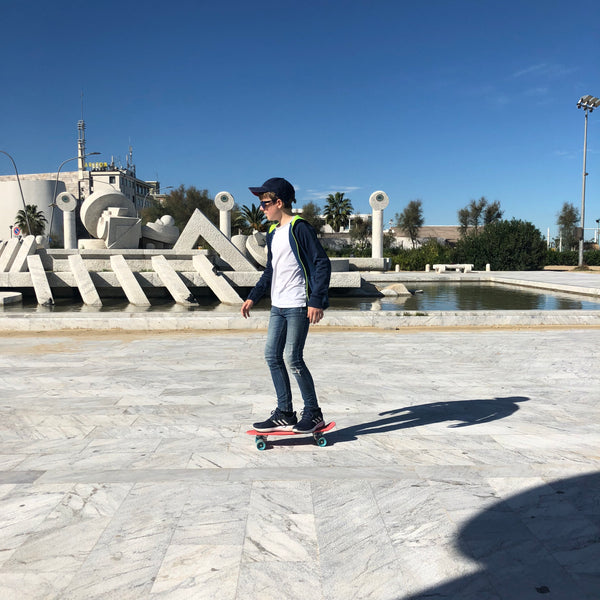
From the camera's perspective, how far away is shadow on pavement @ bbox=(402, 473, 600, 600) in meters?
1.88

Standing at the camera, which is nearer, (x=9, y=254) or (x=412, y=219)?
(x=9, y=254)

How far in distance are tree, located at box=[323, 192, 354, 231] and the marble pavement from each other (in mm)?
62344

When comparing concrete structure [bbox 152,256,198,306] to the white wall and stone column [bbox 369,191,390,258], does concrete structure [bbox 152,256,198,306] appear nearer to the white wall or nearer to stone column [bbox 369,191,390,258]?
stone column [bbox 369,191,390,258]

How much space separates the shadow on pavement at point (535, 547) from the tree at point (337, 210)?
65.0 meters

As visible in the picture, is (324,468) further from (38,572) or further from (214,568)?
(38,572)

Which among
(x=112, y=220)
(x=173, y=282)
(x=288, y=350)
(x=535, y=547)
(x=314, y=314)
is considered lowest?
(x=535, y=547)

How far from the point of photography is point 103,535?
7.41 ft

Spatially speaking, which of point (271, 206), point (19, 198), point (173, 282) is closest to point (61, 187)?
point (19, 198)

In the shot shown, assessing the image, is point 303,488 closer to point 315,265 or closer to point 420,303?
point 315,265

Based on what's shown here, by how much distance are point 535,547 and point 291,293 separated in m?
1.85

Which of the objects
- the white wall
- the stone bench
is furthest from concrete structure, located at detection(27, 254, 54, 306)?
the white wall

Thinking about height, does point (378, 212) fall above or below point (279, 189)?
above

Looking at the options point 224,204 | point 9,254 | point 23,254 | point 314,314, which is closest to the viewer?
point 314,314

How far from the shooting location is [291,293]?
324 centimetres
